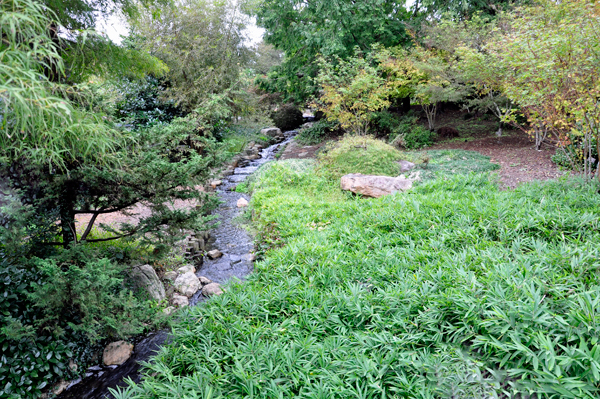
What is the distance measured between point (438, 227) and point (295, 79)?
36.8 feet

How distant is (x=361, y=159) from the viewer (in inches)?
333

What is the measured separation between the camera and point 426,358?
85.1 inches

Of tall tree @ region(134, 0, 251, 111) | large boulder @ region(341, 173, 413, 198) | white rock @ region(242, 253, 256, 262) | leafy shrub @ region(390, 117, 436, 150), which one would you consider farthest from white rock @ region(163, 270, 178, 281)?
leafy shrub @ region(390, 117, 436, 150)

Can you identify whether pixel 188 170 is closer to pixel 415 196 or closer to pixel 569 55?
pixel 415 196

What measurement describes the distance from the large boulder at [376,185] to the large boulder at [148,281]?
4549 millimetres

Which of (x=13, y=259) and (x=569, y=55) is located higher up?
(x=569, y=55)

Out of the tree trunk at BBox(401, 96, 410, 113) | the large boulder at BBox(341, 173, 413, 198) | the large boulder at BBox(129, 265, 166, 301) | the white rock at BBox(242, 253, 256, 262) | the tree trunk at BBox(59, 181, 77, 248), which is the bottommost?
the white rock at BBox(242, 253, 256, 262)

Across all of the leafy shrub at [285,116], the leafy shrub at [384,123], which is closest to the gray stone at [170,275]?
the leafy shrub at [384,123]

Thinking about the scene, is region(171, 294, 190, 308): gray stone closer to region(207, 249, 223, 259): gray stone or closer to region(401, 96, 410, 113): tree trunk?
region(207, 249, 223, 259): gray stone

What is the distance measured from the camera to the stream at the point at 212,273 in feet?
9.85

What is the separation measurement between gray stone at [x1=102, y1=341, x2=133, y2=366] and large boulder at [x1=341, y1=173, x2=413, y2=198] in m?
5.24

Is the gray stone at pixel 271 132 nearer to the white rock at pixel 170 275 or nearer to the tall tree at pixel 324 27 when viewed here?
the tall tree at pixel 324 27

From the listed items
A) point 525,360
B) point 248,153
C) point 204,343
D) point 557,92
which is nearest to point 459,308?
point 525,360

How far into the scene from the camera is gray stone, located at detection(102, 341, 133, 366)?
3.29 metres
